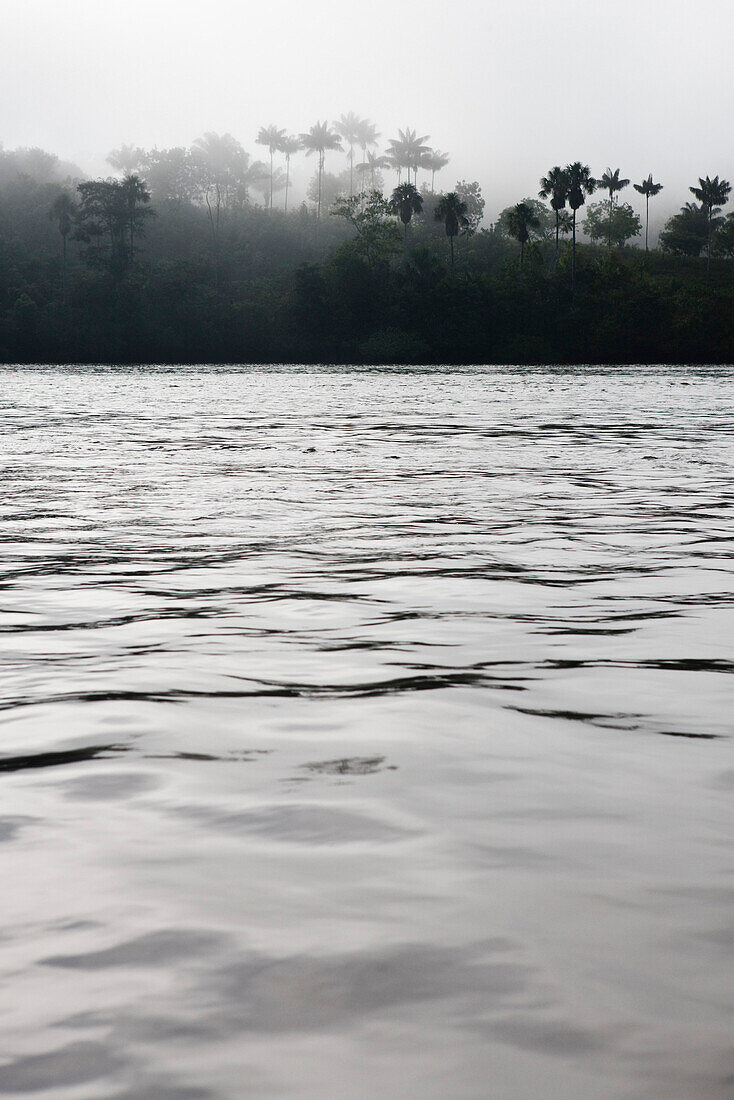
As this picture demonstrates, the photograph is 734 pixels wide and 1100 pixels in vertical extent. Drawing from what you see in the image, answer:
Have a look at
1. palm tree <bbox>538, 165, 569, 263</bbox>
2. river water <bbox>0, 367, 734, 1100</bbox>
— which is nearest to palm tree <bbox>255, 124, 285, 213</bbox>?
palm tree <bbox>538, 165, 569, 263</bbox>

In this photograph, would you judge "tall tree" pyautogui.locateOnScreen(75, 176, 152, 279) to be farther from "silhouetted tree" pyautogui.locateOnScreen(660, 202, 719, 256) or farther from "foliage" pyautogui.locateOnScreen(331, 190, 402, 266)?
"silhouetted tree" pyautogui.locateOnScreen(660, 202, 719, 256)

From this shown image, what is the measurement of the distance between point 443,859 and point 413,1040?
2.78 feet

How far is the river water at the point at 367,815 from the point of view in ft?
6.77

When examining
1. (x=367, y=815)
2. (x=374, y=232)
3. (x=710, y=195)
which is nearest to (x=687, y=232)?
(x=710, y=195)

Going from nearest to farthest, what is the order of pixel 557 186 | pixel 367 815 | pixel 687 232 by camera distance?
pixel 367 815 → pixel 557 186 → pixel 687 232

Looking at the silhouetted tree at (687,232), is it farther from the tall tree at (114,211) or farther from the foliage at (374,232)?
the tall tree at (114,211)

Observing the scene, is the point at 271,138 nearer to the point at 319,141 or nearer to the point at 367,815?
the point at 319,141

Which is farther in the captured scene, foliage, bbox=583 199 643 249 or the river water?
foliage, bbox=583 199 643 249

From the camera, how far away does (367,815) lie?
322 centimetres

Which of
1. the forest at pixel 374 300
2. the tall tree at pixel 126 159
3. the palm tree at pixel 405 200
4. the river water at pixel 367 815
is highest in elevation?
the tall tree at pixel 126 159

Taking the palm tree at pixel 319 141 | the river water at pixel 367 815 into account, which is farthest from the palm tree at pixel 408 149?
the river water at pixel 367 815

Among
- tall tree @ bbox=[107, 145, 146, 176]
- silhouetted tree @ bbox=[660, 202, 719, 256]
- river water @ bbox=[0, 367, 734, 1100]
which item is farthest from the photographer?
tall tree @ bbox=[107, 145, 146, 176]

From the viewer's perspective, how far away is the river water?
2.06m

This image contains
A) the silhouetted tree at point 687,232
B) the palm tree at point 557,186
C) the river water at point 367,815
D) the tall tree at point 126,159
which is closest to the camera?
the river water at point 367,815
